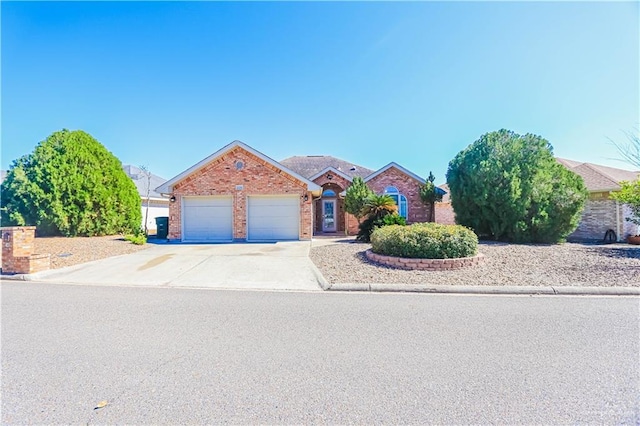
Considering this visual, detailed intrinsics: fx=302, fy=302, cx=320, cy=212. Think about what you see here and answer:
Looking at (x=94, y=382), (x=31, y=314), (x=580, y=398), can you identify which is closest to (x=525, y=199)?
(x=580, y=398)

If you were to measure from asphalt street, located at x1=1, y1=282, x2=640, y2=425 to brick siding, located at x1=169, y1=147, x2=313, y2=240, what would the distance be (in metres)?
9.36

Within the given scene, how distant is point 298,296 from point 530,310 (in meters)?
4.13

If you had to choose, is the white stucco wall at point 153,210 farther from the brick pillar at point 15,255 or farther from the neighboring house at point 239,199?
the brick pillar at point 15,255

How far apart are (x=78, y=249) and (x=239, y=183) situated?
6.83m

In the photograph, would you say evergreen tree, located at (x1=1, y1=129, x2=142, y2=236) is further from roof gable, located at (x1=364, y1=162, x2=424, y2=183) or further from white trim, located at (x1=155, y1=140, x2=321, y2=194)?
roof gable, located at (x1=364, y1=162, x2=424, y2=183)

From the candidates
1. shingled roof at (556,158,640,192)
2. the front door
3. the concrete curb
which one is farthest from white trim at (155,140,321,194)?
shingled roof at (556,158,640,192)

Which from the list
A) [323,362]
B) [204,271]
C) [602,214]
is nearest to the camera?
[323,362]

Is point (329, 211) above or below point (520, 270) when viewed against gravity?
above

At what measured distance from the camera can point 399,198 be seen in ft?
63.1

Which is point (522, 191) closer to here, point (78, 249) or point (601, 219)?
point (601, 219)

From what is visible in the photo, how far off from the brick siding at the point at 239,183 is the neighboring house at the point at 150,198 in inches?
360

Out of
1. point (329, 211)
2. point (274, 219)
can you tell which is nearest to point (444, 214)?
point (329, 211)

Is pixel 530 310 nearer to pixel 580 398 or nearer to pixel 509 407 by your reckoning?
pixel 580 398

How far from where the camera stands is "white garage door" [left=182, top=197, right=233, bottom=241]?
15.1 m
